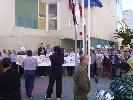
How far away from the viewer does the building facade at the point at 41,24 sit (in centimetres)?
1981

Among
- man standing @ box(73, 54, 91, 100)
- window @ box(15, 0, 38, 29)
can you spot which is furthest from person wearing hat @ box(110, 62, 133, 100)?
window @ box(15, 0, 38, 29)

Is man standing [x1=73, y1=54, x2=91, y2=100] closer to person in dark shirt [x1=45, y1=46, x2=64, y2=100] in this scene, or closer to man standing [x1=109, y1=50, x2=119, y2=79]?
person in dark shirt [x1=45, y1=46, x2=64, y2=100]

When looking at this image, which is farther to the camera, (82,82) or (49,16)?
(49,16)

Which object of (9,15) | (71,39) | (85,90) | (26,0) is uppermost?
(26,0)

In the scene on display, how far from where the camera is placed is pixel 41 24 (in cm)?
2328

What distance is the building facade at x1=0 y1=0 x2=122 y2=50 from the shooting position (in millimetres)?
19812

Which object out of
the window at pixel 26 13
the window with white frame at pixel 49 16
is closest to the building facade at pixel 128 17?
the window with white frame at pixel 49 16

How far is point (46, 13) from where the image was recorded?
78.7 ft

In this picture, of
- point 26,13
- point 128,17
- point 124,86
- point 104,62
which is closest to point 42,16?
point 26,13

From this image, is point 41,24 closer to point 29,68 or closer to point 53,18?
→ point 53,18

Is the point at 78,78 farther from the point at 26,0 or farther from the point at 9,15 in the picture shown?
the point at 26,0

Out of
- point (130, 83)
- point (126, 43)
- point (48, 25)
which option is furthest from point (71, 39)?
point (130, 83)

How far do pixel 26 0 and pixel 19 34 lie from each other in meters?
3.07

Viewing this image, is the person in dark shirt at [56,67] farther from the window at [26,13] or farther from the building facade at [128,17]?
the building facade at [128,17]
